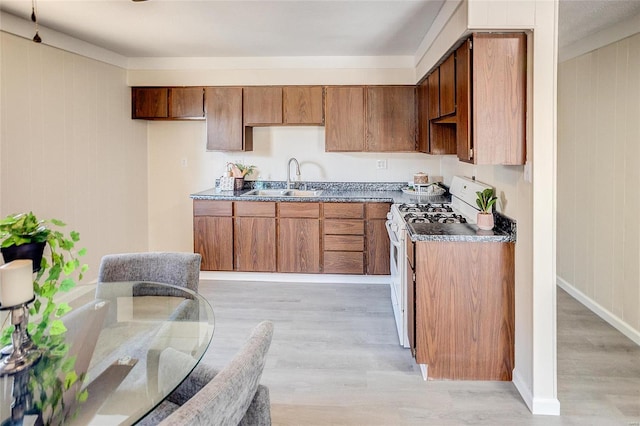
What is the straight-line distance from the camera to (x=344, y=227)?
14.0 ft

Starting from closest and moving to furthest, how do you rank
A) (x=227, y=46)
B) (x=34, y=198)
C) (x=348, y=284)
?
1. (x=34, y=198)
2. (x=227, y=46)
3. (x=348, y=284)

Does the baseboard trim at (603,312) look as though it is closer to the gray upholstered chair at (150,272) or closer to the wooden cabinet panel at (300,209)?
the wooden cabinet panel at (300,209)

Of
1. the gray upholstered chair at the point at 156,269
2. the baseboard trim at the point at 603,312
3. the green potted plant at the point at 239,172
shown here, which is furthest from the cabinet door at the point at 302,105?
the baseboard trim at the point at 603,312

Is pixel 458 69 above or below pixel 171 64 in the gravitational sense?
below

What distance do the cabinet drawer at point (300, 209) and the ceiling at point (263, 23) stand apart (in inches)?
59.9

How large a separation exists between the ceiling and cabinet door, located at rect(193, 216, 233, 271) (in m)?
1.71

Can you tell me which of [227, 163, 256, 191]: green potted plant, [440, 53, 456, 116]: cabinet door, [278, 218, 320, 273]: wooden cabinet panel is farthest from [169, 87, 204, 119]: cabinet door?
[440, 53, 456, 116]: cabinet door

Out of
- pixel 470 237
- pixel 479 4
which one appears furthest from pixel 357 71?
pixel 470 237

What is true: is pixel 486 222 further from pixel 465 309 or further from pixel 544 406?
pixel 544 406

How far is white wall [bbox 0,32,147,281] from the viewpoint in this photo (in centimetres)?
321

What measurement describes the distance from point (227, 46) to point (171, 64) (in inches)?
34.9

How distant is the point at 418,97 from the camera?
4.28 m

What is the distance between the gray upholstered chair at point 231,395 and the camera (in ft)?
2.68

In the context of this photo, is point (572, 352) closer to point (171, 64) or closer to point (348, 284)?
point (348, 284)
